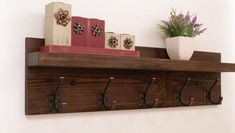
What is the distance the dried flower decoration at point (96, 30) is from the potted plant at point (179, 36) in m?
0.37

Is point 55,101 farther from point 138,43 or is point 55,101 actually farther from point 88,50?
point 138,43

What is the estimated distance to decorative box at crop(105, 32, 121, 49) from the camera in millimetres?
1202

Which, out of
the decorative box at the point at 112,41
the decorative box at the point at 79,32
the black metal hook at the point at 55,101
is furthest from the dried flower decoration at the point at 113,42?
the black metal hook at the point at 55,101

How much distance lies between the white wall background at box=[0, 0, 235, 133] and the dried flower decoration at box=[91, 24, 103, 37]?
131 mm

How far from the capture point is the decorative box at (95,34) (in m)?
1.14

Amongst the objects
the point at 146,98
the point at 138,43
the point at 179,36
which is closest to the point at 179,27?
the point at 179,36

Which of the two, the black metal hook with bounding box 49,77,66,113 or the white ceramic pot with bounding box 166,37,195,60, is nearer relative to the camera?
the black metal hook with bounding box 49,77,66,113

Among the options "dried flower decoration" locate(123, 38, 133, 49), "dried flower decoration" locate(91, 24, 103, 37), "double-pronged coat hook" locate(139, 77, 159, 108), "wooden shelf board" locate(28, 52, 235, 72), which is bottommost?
"double-pronged coat hook" locate(139, 77, 159, 108)

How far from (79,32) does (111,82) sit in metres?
0.26

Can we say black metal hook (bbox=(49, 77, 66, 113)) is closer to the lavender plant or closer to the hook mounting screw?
the hook mounting screw

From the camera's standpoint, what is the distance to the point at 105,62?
3.61ft

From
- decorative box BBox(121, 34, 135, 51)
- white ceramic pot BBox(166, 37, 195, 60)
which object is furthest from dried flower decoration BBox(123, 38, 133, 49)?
white ceramic pot BBox(166, 37, 195, 60)

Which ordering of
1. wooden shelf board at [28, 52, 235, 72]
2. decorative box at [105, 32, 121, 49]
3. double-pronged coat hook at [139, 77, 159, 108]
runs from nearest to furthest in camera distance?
wooden shelf board at [28, 52, 235, 72]
decorative box at [105, 32, 121, 49]
double-pronged coat hook at [139, 77, 159, 108]

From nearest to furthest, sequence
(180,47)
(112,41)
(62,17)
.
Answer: (62,17)
(112,41)
(180,47)
